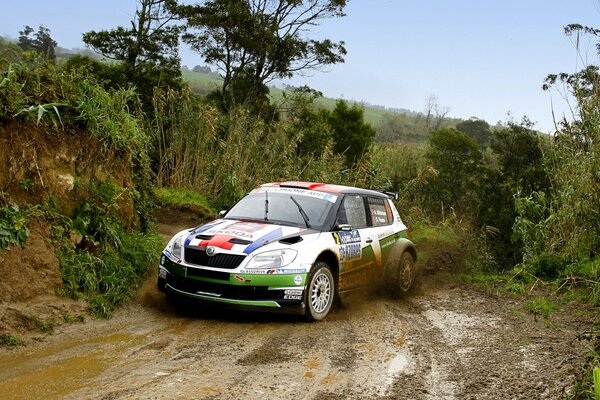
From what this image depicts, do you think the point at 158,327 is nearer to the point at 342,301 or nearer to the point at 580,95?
the point at 342,301

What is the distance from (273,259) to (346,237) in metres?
1.55

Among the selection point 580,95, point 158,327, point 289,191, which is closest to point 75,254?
point 158,327

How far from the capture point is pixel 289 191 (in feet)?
33.0

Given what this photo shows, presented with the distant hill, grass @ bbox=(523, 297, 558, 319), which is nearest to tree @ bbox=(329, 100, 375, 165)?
the distant hill

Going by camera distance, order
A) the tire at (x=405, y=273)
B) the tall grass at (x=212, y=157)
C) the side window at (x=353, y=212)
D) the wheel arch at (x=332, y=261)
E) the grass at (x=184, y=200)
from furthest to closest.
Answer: the tall grass at (x=212, y=157)
the grass at (x=184, y=200)
the tire at (x=405, y=273)
the side window at (x=353, y=212)
the wheel arch at (x=332, y=261)

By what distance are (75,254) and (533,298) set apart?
24.3 feet

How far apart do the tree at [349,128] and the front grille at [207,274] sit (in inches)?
1551

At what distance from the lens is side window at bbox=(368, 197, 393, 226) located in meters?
10.7

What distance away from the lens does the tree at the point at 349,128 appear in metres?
47.8

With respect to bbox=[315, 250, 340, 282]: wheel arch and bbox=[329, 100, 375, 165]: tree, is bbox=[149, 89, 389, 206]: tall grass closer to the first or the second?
bbox=[315, 250, 340, 282]: wheel arch

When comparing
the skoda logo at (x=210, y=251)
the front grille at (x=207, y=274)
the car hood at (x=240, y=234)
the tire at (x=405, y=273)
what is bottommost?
the tire at (x=405, y=273)

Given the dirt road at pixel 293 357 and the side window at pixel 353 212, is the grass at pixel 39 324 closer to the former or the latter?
the dirt road at pixel 293 357

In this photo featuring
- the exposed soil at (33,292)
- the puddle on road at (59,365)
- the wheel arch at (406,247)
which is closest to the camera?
the puddle on road at (59,365)

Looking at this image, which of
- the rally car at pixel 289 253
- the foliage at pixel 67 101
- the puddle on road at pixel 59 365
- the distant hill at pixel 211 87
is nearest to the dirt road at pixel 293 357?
the puddle on road at pixel 59 365
